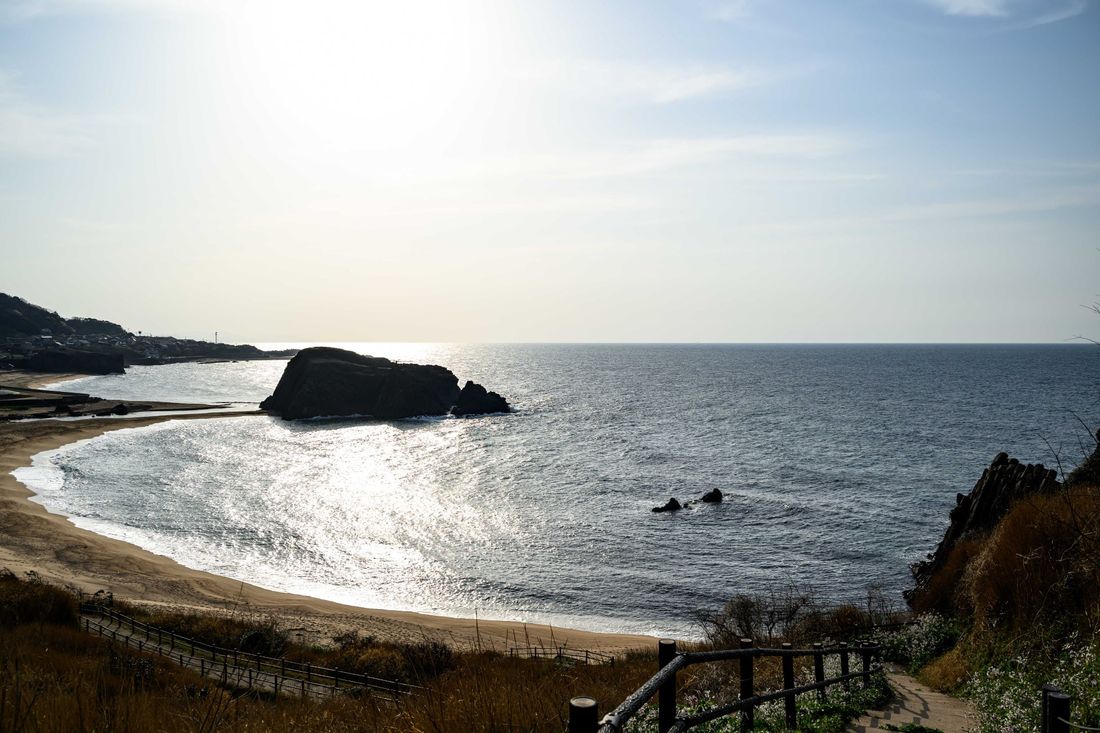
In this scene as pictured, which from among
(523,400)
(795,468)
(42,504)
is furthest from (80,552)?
(523,400)

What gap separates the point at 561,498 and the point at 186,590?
27.0 metres

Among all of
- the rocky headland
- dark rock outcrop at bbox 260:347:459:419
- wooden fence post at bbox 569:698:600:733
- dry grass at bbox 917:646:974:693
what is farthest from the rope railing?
dark rock outcrop at bbox 260:347:459:419

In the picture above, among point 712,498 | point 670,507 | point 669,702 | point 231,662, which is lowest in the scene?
point 670,507

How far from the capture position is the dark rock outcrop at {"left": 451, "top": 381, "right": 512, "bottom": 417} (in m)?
111

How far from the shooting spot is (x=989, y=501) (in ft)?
94.5

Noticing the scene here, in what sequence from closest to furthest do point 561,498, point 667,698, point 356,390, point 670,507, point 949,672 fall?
point 667,698
point 949,672
point 670,507
point 561,498
point 356,390

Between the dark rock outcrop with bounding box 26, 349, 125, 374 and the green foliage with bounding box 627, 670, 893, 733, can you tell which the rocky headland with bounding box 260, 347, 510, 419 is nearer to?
the dark rock outcrop with bounding box 26, 349, 125, 374

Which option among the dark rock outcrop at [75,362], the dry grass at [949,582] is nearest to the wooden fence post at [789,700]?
the dry grass at [949,582]

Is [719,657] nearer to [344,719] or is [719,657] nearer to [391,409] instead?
[344,719]

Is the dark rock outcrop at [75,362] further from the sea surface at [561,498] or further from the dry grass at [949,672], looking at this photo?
the dry grass at [949,672]

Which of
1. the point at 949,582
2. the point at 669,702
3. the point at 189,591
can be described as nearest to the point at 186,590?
the point at 189,591

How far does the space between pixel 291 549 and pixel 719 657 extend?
42023 millimetres

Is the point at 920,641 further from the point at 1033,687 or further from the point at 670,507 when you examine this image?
the point at 670,507

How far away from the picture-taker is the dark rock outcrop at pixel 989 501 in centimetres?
2658
